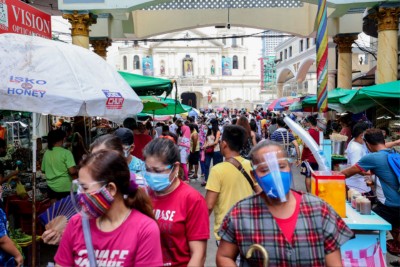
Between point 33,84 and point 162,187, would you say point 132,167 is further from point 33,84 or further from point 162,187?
point 162,187

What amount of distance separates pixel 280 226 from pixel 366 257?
2.07 metres

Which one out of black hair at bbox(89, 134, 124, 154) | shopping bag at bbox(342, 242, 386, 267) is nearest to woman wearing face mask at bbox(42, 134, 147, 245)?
black hair at bbox(89, 134, 124, 154)

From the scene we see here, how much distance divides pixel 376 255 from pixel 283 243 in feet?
6.86

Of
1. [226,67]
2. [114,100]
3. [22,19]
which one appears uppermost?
[226,67]

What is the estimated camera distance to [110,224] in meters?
2.20

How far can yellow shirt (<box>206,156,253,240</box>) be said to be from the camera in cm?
362

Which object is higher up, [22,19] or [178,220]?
[22,19]

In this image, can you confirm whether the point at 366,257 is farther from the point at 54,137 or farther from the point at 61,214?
the point at 54,137

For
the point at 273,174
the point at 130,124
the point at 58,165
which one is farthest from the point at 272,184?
the point at 130,124

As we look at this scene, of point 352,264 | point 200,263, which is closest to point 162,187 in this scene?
point 200,263

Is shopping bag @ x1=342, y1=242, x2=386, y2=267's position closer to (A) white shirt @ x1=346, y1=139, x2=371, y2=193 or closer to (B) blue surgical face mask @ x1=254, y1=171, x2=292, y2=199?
(B) blue surgical face mask @ x1=254, y1=171, x2=292, y2=199

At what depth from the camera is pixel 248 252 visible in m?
2.21

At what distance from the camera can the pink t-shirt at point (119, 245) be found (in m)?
2.11

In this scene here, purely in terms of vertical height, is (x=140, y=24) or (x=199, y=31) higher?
(x=199, y=31)
